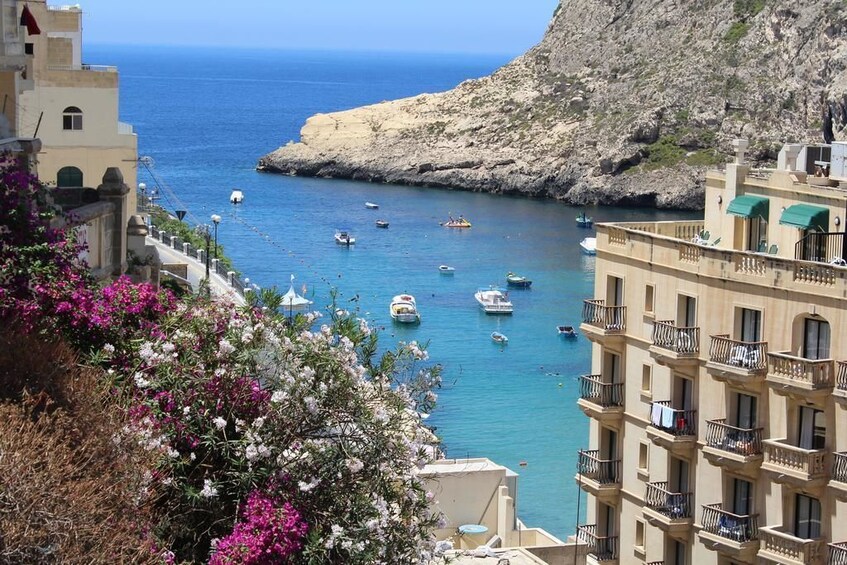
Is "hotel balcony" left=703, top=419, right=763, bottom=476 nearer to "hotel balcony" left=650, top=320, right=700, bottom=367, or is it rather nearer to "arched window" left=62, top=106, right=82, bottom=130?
"hotel balcony" left=650, top=320, right=700, bottom=367

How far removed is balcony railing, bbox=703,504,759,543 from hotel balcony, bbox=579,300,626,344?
2.80m

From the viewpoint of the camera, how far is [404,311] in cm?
7069

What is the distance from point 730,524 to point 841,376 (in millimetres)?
2267

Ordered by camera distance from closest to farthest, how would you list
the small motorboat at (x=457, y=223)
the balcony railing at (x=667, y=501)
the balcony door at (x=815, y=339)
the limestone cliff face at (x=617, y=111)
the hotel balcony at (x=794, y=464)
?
the hotel balcony at (x=794, y=464) → the balcony door at (x=815, y=339) → the balcony railing at (x=667, y=501) → the small motorboat at (x=457, y=223) → the limestone cliff face at (x=617, y=111)

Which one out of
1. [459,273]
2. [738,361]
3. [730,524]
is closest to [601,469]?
[730,524]

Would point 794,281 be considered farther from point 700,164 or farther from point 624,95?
point 624,95

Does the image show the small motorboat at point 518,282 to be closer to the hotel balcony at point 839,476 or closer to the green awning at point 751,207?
the green awning at point 751,207

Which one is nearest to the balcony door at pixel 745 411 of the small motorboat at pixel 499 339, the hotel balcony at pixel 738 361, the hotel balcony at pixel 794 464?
the hotel balcony at pixel 738 361

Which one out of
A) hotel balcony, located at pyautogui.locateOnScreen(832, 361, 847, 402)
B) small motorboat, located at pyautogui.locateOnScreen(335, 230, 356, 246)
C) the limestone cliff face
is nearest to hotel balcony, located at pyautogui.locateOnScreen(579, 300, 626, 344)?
hotel balcony, located at pyautogui.locateOnScreen(832, 361, 847, 402)

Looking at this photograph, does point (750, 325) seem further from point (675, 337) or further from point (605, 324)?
point (605, 324)

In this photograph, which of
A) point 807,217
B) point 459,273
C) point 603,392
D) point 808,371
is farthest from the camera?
point 459,273

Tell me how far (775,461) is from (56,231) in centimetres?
1017

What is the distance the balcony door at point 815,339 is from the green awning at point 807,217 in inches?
78.2

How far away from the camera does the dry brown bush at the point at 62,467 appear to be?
7344 millimetres
